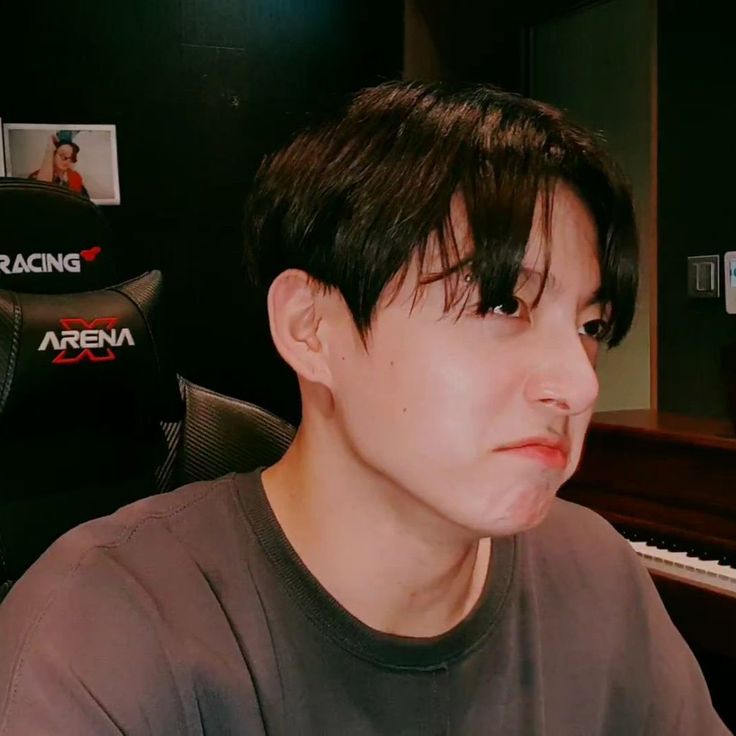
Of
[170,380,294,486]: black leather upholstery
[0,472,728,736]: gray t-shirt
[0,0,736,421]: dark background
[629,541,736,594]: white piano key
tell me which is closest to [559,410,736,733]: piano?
[629,541,736,594]: white piano key

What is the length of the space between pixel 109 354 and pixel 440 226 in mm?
495

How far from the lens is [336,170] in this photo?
0.82 m

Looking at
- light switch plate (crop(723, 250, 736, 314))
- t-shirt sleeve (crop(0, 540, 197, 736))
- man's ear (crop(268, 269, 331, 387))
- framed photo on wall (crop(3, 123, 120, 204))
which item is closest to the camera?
t-shirt sleeve (crop(0, 540, 197, 736))

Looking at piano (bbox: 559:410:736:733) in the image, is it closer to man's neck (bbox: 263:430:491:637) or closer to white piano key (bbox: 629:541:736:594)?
white piano key (bbox: 629:541:736:594)

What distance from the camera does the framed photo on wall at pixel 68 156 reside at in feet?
8.30

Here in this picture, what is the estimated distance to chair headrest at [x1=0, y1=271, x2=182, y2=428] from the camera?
3.31ft

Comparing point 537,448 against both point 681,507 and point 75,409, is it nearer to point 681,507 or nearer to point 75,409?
point 75,409

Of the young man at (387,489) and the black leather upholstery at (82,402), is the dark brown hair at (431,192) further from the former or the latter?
the black leather upholstery at (82,402)

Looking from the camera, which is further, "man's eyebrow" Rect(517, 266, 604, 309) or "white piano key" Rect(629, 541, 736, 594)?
"white piano key" Rect(629, 541, 736, 594)

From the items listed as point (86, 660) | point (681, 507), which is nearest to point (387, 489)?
point (86, 660)

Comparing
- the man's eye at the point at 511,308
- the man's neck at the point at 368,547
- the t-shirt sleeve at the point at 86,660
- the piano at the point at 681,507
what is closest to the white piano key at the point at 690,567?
the piano at the point at 681,507

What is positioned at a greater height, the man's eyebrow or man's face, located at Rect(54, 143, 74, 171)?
man's face, located at Rect(54, 143, 74, 171)

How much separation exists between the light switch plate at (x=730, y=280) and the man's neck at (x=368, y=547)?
1845 mm

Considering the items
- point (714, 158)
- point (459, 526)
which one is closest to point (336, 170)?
point (459, 526)
